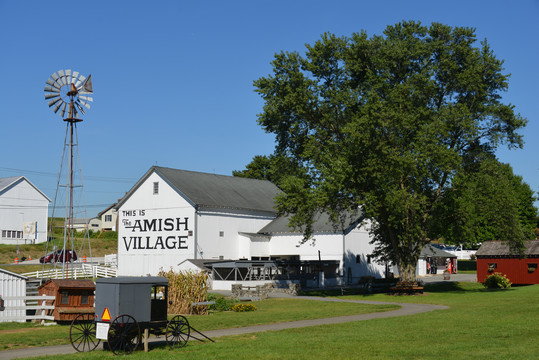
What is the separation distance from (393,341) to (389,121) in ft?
76.9

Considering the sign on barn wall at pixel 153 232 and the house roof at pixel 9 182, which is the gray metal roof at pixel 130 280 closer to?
the sign on barn wall at pixel 153 232

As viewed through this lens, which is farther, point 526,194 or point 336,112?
point 526,194

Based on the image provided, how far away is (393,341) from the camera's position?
19.5 metres

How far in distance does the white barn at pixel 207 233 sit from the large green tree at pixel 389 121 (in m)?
15.3

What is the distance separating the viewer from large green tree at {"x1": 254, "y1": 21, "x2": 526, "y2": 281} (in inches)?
1613

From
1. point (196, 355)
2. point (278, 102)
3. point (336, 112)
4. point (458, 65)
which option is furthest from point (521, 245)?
point (196, 355)

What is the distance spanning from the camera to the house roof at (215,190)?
→ 202 ft

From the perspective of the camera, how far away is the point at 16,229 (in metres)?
88.6

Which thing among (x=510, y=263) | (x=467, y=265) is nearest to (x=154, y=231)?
(x=510, y=263)

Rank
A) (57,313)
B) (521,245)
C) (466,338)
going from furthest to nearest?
(521,245) → (57,313) → (466,338)

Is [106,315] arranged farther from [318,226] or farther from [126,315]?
[318,226]

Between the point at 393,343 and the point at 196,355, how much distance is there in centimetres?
642

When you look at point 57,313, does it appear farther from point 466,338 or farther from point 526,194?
point 526,194

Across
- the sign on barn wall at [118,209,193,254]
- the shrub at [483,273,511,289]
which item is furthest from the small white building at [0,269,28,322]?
the shrub at [483,273,511,289]
